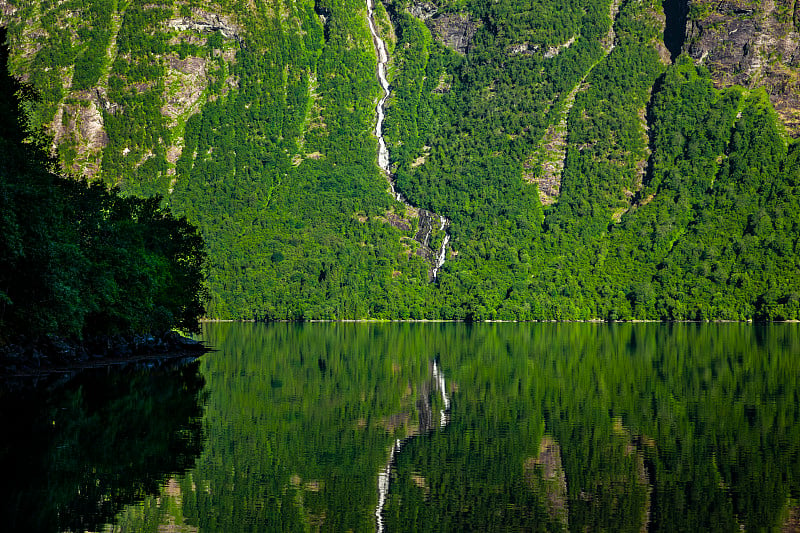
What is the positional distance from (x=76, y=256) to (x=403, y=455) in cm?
3844

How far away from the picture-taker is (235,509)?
20188 mm

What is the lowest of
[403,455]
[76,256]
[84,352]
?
[84,352]

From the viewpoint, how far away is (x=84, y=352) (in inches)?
2544

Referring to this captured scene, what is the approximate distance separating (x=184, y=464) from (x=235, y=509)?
5.26 metres

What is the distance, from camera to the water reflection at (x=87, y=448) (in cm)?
1967

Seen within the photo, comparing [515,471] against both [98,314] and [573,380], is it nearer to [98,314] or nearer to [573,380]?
[573,380]

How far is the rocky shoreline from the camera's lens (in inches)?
2078

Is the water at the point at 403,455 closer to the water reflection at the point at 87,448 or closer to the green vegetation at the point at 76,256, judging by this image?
the water reflection at the point at 87,448

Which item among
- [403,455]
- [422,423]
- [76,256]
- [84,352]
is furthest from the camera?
[84,352]

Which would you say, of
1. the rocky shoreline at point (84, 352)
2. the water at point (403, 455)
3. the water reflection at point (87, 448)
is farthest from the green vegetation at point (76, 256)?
the water reflection at point (87, 448)

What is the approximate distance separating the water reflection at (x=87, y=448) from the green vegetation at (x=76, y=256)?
365 inches

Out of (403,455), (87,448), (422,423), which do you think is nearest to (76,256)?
(422,423)

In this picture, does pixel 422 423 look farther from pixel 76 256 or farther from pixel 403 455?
pixel 76 256

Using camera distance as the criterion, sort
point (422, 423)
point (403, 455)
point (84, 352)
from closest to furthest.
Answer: point (403, 455)
point (422, 423)
point (84, 352)
